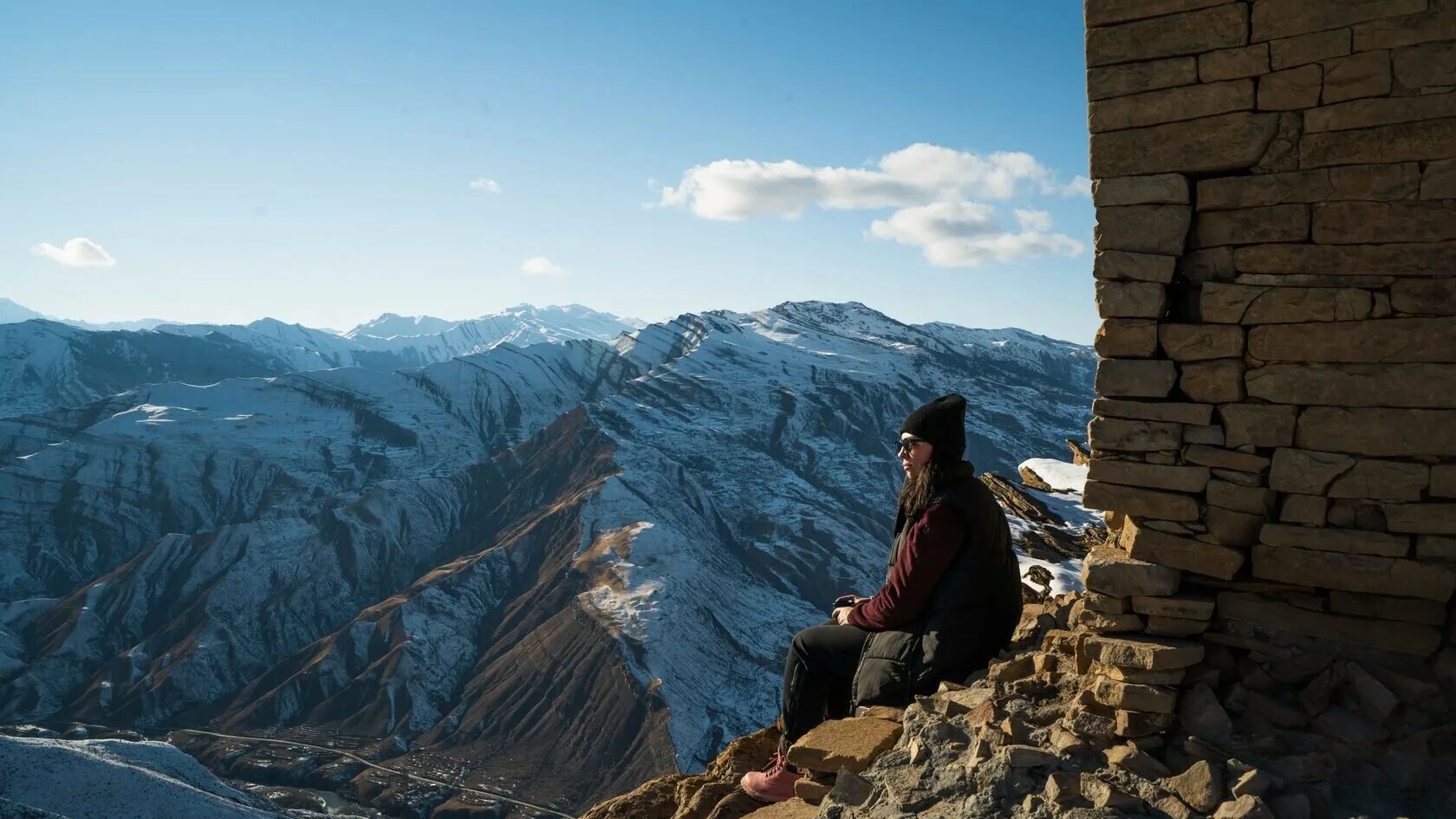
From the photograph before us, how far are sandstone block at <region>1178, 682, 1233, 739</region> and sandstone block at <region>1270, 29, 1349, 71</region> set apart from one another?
3.44m

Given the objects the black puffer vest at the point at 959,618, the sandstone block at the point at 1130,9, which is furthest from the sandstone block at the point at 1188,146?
the black puffer vest at the point at 959,618

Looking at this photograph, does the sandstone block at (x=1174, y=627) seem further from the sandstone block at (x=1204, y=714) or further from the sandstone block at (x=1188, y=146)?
the sandstone block at (x=1188, y=146)

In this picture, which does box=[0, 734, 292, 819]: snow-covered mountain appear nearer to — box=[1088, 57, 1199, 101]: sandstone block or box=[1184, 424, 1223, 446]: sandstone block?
box=[1184, 424, 1223, 446]: sandstone block

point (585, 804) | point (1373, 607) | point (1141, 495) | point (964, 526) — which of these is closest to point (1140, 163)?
point (1141, 495)

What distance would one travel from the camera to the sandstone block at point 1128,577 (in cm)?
502

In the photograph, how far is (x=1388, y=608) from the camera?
4672 millimetres

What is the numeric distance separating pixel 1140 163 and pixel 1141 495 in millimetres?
1963

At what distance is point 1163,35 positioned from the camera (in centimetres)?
516

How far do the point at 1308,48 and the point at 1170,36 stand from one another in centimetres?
71

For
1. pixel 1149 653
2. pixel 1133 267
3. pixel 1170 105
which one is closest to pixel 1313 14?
pixel 1170 105

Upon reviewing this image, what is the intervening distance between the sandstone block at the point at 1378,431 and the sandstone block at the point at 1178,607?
102cm

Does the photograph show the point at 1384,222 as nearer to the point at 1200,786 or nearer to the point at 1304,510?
the point at 1304,510

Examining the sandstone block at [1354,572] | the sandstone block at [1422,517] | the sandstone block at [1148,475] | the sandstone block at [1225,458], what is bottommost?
the sandstone block at [1354,572]

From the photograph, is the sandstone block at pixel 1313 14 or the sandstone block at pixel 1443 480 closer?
the sandstone block at pixel 1443 480
